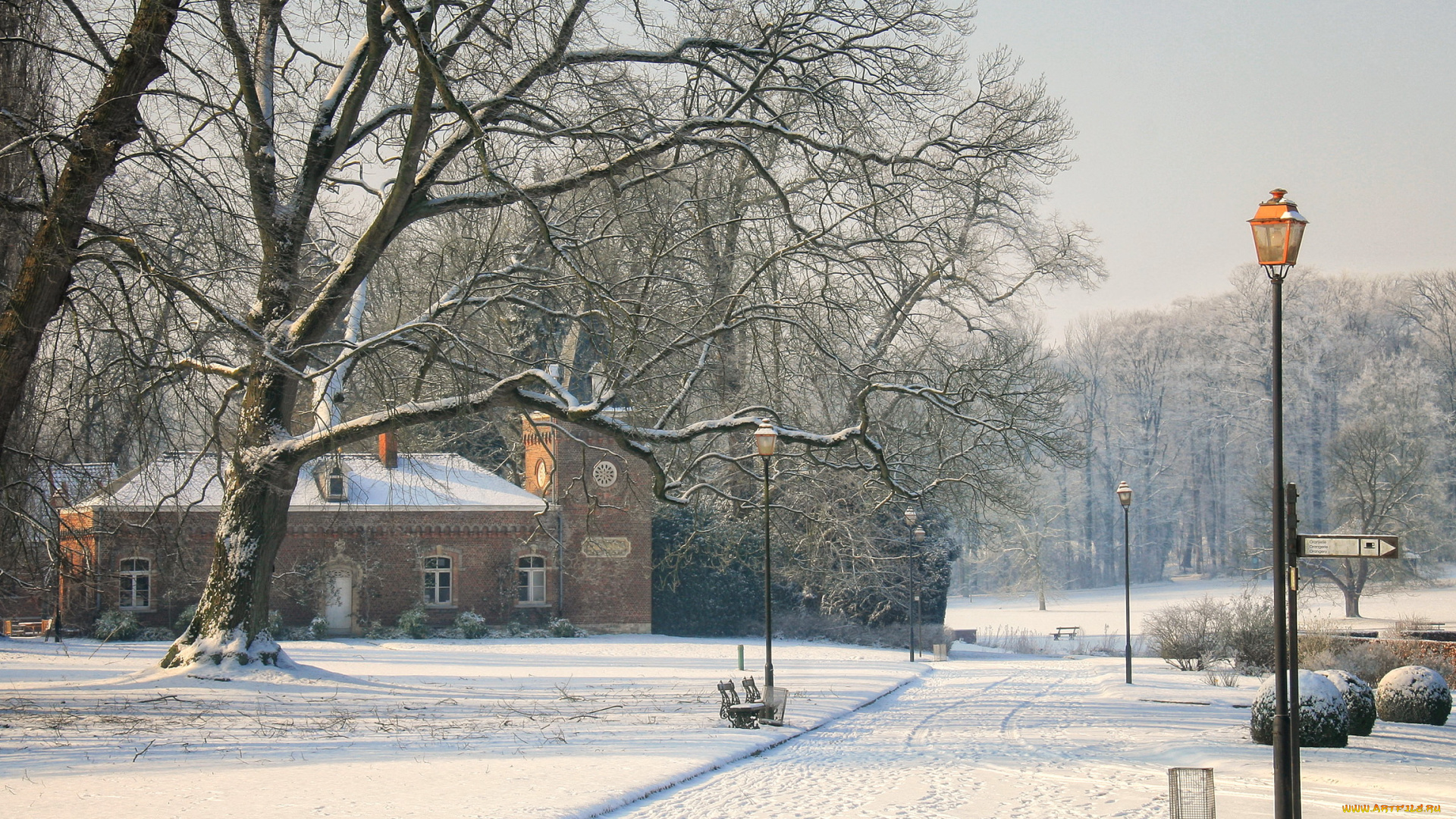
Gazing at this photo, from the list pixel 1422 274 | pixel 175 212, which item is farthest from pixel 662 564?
pixel 1422 274

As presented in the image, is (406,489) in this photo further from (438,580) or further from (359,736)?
(359,736)

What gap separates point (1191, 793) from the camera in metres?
8.78

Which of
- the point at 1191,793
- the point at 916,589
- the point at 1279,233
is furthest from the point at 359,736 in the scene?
the point at 916,589

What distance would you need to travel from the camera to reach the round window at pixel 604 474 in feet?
119

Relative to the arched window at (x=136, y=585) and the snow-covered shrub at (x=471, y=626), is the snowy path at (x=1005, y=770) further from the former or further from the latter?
the arched window at (x=136, y=585)

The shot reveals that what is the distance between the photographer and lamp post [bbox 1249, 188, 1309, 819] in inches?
328

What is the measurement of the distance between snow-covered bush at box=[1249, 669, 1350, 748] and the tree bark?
1432cm

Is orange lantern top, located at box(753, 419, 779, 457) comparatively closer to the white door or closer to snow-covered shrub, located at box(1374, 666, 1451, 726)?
snow-covered shrub, located at box(1374, 666, 1451, 726)

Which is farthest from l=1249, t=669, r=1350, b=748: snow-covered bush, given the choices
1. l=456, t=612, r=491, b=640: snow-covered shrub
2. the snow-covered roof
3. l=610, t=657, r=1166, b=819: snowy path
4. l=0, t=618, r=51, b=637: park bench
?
l=0, t=618, r=51, b=637: park bench

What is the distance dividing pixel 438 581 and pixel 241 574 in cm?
1831

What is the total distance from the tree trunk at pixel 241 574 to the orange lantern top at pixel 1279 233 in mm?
13054

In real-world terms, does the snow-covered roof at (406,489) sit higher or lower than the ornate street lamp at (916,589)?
higher

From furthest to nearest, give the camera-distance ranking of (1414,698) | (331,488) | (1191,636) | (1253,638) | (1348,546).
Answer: (331,488) → (1191,636) → (1253,638) → (1414,698) → (1348,546)

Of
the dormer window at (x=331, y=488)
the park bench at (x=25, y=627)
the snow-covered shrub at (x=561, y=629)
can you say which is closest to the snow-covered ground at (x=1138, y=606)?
the snow-covered shrub at (x=561, y=629)
